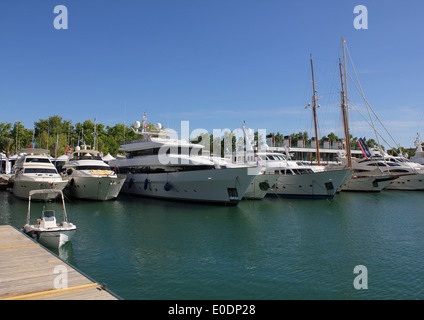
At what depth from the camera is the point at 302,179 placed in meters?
34.1

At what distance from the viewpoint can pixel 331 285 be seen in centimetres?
991

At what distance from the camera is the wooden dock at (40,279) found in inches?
273

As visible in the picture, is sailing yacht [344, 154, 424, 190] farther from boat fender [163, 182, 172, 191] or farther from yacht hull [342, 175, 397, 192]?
boat fender [163, 182, 172, 191]

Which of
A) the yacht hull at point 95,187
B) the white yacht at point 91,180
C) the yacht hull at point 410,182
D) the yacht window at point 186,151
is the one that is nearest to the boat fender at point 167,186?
the yacht window at point 186,151

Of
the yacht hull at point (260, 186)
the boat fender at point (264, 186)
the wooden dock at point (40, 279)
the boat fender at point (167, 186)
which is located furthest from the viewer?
the boat fender at point (264, 186)

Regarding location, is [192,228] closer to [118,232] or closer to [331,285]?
[118,232]

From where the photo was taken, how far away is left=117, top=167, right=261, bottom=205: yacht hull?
977 inches

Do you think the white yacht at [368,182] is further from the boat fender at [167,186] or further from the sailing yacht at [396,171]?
the boat fender at [167,186]

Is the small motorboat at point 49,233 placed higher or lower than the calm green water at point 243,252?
higher

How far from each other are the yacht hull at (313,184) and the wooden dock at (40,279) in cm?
2757

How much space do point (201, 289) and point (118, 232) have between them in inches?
339

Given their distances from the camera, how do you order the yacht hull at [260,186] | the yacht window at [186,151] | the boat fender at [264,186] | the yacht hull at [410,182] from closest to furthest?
1. the yacht window at [186,151]
2. the yacht hull at [260,186]
3. the boat fender at [264,186]
4. the yacht hull at [410,182]

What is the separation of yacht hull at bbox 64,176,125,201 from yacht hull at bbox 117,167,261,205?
3.72m

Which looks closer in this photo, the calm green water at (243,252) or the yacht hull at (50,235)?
the calm green water at (243,252)
